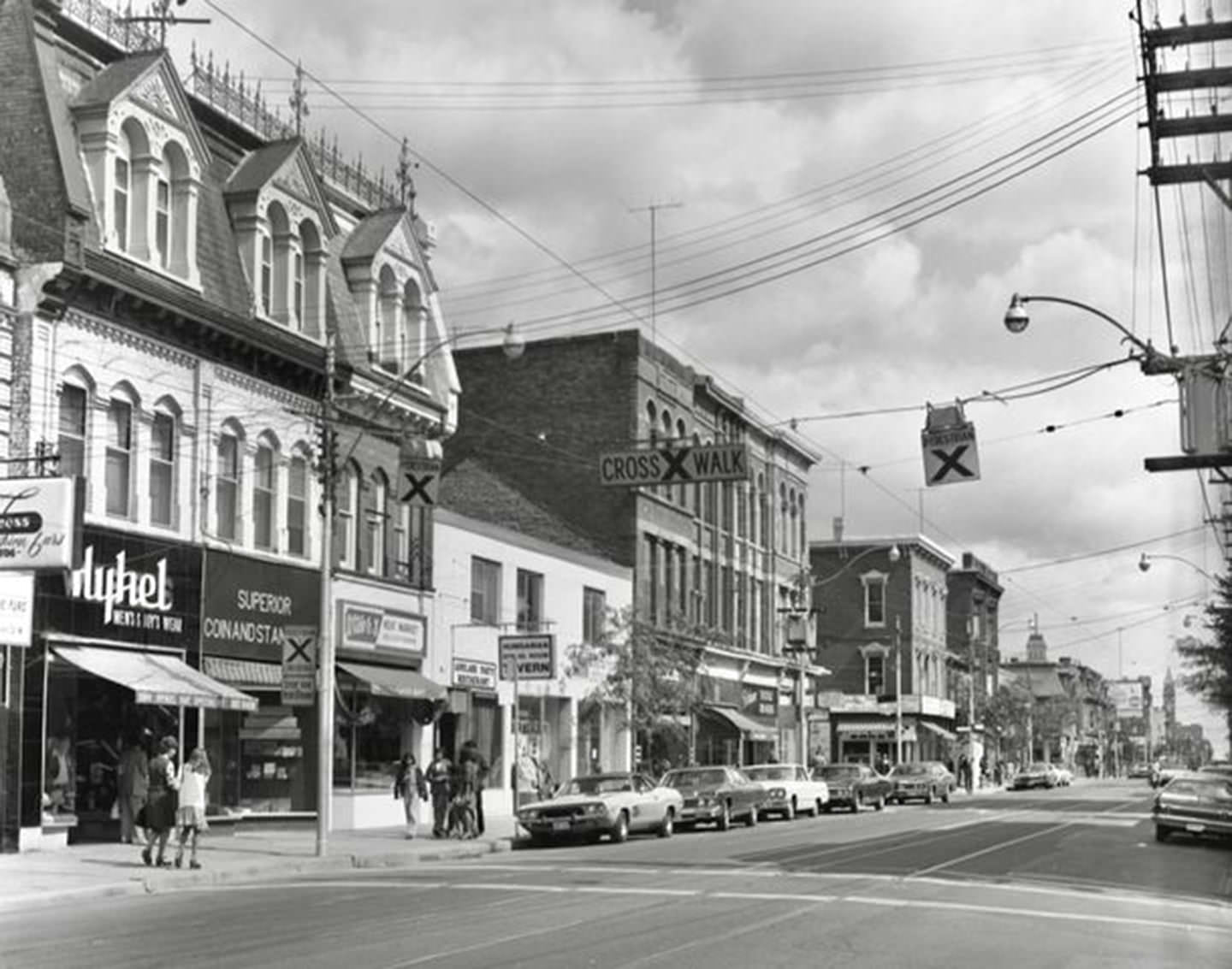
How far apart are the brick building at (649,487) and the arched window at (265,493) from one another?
53.1 ft

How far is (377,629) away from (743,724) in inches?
968

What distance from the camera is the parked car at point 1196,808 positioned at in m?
30.6

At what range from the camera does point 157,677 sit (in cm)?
2653

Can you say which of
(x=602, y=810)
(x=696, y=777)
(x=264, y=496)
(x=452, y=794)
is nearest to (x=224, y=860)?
(x=452, y=794)

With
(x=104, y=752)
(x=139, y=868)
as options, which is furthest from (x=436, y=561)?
(x=139, y=868)

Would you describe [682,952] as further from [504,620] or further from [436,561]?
[504,620]

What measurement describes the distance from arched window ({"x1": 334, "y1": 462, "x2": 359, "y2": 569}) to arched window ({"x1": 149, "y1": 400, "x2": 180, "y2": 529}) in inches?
217

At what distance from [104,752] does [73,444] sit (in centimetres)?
504

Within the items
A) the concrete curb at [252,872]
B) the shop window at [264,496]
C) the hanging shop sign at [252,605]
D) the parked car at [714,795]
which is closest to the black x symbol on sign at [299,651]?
the concrete curb at [252,872]

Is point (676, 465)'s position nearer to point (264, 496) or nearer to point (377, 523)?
point (264, 496)

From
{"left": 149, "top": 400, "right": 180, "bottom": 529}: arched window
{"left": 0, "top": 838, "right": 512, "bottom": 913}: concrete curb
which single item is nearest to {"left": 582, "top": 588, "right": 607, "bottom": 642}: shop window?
{"left": 0, "top": 838, "right": 512, "bottom": 913}: concrete curb

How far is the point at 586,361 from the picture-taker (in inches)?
2051

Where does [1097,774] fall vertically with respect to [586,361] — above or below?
below

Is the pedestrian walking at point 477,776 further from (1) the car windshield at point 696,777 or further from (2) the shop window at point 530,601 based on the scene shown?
(2) the shop window at point 530,601
